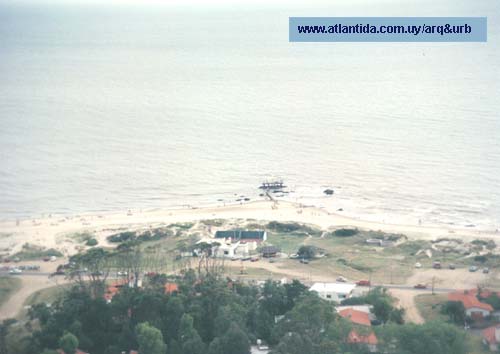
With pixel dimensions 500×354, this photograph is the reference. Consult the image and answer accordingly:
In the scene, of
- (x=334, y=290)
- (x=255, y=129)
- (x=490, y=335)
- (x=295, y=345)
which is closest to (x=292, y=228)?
(x=334, y=290)

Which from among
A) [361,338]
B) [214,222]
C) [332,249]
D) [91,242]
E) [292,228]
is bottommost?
[361,338]

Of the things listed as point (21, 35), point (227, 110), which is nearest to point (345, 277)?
point (227, 110)

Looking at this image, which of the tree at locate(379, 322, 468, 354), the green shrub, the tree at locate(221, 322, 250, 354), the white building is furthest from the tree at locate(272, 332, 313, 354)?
the green shrub

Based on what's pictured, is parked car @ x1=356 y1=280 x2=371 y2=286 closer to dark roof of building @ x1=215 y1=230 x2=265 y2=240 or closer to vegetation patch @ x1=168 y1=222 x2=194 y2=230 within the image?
dark roof of building @ x1=215 y1=230 x2=265 y2=240

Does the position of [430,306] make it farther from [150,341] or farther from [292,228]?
[292,228]

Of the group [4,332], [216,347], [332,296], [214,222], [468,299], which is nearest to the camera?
[216,347]

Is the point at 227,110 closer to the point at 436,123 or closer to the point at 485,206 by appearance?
the point at 436,123

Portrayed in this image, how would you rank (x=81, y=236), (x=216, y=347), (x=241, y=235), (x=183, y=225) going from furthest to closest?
(x=183, y=225), (x=81, y=236), (x=241, y=235), (x=216, y=347)
